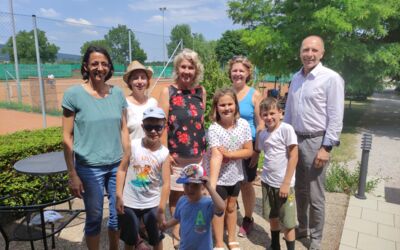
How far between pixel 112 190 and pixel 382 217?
3.30m

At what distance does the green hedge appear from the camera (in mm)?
3689

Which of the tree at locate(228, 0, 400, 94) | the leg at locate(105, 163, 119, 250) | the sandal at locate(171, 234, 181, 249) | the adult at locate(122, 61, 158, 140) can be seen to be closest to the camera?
the leg at locate(105, 163, 119, 250)

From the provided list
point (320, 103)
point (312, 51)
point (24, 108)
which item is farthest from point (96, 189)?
point (24, 108)

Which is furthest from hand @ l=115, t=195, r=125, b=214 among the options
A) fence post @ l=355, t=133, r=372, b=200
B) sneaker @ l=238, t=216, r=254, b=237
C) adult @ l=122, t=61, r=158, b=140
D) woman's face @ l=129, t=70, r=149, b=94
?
fence post @ l=355, t=133, r=372, b=200

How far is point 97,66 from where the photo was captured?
2.42m

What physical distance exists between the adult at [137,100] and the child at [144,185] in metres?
0.55

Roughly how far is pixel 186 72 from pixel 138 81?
0.53 m

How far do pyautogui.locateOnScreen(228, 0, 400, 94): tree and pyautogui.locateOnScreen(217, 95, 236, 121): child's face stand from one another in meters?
7.86

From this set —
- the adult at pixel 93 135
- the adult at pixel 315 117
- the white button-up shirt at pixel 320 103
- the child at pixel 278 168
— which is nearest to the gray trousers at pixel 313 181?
the adult at pixel 315 117

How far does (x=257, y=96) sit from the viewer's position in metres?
3.25

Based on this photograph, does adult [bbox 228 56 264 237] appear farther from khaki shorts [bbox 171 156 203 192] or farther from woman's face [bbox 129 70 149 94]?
woman's face [bbox 129 70 149 94]

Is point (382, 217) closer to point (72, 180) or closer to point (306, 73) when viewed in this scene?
point (306, 73)

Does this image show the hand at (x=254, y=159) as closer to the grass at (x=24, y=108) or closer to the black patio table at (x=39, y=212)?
the black patio table at (x=39, y=212)

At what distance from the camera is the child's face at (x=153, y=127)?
2.35 m
